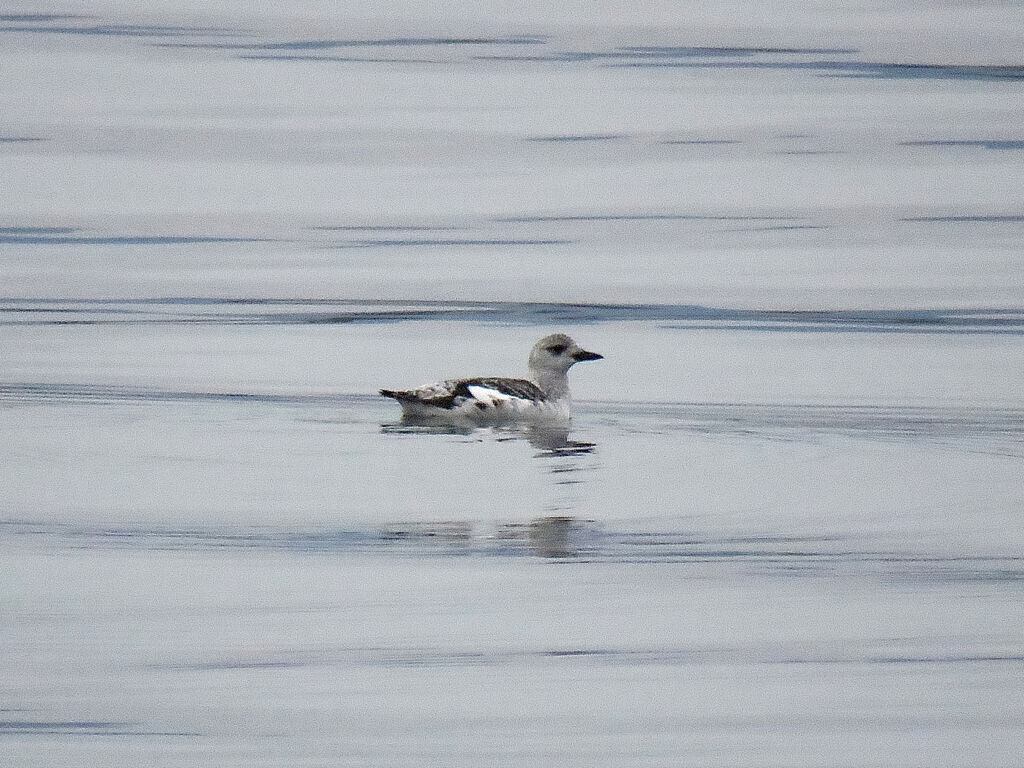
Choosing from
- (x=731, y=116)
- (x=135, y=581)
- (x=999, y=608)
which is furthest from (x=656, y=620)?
(x=731, y=116)

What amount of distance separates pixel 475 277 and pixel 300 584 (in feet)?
19.4

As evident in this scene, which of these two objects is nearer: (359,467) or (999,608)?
(999,608)

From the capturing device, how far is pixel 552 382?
9180mm

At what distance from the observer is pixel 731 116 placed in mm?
14070

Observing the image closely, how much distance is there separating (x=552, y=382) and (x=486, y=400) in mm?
457

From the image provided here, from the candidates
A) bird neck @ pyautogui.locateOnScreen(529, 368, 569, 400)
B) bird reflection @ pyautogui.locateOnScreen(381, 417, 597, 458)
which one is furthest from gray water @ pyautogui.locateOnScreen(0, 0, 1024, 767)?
bird neck @ pyautogui.locateOnScreen(529, 368, 569, 400)

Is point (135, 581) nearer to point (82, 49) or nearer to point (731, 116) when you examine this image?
point (731, 116)

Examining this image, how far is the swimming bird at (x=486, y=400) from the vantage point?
28.6ft

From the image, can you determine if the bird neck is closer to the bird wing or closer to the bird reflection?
the bird wing

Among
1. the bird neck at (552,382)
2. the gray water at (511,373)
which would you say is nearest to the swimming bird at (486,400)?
the bird neck at (552,382)

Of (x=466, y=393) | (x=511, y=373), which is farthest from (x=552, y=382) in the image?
(x=511, y=373)

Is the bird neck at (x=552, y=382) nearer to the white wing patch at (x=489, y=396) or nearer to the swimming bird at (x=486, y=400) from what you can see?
the swimming bird at (x=486, y=400)

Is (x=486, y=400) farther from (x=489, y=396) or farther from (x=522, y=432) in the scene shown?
(x=522, y=432)

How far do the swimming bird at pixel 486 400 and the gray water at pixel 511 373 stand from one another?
18 centimetres
